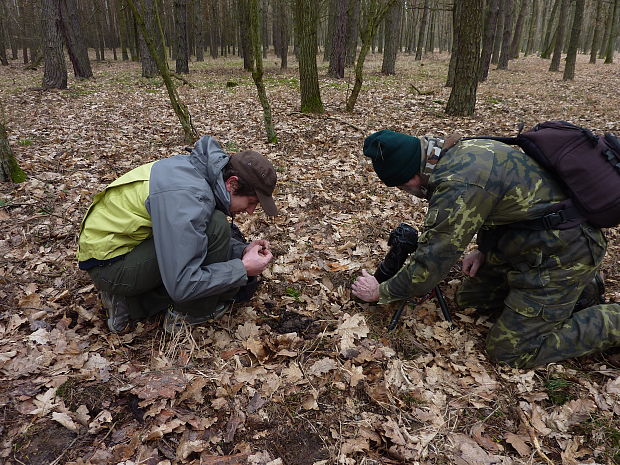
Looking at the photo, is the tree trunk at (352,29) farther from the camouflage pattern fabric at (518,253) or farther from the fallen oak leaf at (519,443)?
the fallen oak leaf at (519,443)

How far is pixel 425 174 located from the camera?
9.24 ft

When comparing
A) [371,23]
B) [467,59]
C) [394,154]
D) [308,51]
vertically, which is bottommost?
[394,154]

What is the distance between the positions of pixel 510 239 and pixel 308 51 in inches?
288

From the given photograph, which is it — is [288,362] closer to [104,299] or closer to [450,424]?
[450,424]

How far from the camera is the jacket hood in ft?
9.09

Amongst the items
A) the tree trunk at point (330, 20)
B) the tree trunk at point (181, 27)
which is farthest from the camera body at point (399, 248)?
the tree trunk at point (181, 27)

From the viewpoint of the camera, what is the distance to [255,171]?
108 inches

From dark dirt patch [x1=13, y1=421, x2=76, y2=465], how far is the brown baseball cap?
6.10 feet

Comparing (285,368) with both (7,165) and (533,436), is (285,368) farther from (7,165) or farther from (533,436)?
(7,165)

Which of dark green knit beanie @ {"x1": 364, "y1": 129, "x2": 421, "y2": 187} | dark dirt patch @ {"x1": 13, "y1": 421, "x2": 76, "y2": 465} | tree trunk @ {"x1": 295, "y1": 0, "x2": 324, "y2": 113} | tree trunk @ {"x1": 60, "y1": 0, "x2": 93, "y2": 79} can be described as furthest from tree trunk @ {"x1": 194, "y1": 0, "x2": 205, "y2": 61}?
dark dirt patch @ {"x1": 13, "y1": 421, "x2": 76, "y2": 465}

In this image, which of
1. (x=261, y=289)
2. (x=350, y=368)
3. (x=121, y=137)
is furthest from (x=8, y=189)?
(x=350, y=368)

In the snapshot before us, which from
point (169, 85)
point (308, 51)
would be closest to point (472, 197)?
point (169, 85)

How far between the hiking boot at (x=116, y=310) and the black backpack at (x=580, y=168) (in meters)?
3.15

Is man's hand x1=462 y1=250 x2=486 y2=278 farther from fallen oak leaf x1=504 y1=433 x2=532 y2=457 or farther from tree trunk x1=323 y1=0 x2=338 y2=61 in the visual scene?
tree trunk x1=323 y1=0 x2=338 y2=61
